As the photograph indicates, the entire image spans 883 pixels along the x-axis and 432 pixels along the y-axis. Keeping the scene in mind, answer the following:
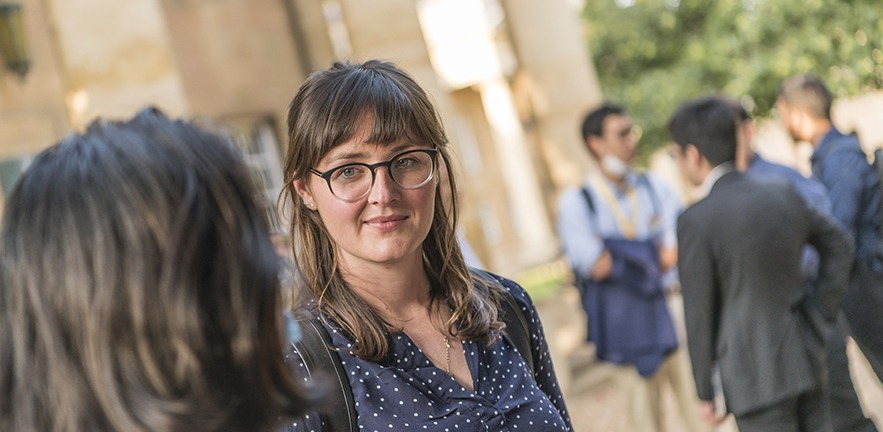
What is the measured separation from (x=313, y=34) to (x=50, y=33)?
461 cm

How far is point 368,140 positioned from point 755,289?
81.7 inches

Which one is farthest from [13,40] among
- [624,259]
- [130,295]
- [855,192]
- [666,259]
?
[130,295]

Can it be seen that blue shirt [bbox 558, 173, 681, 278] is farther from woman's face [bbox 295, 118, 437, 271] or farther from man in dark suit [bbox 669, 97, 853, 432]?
woman's face [bbox 295, 118, 437, 271]

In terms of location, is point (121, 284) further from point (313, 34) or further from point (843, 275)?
point (313, 34)

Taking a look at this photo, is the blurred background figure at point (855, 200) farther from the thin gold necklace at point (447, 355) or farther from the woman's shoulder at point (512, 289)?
the thin gold necklace at point (447, 355)

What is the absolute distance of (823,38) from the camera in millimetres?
9672

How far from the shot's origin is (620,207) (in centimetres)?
690

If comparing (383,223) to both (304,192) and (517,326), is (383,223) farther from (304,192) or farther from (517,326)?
(517,326)

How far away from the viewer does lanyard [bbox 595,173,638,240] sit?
6.87 meters

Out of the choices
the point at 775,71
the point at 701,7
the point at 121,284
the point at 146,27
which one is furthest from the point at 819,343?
the point at 701,7

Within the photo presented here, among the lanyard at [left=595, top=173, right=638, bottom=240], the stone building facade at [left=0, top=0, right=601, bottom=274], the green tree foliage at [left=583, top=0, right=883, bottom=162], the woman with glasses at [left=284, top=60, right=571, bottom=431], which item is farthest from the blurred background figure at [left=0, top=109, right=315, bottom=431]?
the green tree foliage at [left=583, top=0, right=883, bottom=162]

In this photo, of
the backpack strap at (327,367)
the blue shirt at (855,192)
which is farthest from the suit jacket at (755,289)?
the backpack strap at (327,367)

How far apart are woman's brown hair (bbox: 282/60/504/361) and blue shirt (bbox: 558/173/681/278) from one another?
395cm

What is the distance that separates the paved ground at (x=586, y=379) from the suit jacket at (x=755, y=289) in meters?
4.35
